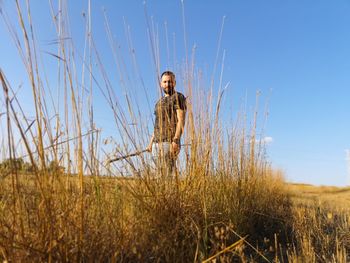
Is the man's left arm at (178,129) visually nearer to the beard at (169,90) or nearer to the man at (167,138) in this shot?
the man at (167,138)

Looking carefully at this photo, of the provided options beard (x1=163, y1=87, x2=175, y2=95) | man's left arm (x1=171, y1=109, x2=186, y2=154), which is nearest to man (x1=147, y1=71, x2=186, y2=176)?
man's left arm (x1=171, y1=109, x2=186, y2=154)

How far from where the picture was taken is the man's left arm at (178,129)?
6.35 feet

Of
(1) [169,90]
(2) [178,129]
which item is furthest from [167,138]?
→ (1) [169,90]

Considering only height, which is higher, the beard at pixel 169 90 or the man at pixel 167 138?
the beard at pixel 169 90

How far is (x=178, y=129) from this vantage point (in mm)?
2025

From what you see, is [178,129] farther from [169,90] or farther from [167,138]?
[169,90]

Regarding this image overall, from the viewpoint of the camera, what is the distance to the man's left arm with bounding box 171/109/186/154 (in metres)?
1.94

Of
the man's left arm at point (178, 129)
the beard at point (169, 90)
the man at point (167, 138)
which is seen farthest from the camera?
the beard at point (169, 90)

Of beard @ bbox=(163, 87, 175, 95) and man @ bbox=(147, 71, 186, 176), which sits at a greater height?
beard @ bbox=(163, 87, 175, 95)

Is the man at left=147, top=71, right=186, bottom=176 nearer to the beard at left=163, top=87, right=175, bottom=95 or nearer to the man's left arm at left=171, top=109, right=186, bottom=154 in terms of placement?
the man's left arm at left=171, top=109, right=186, bottom=154

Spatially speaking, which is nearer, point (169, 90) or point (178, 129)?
point (178, 129)

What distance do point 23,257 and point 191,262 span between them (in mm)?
699

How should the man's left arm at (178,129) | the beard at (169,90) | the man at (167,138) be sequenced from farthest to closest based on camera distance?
the beard at (169,90)
the man's left arm at (178,129)
the man at (167,138)

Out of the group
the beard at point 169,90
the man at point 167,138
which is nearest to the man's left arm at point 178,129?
the man at point 167,138
